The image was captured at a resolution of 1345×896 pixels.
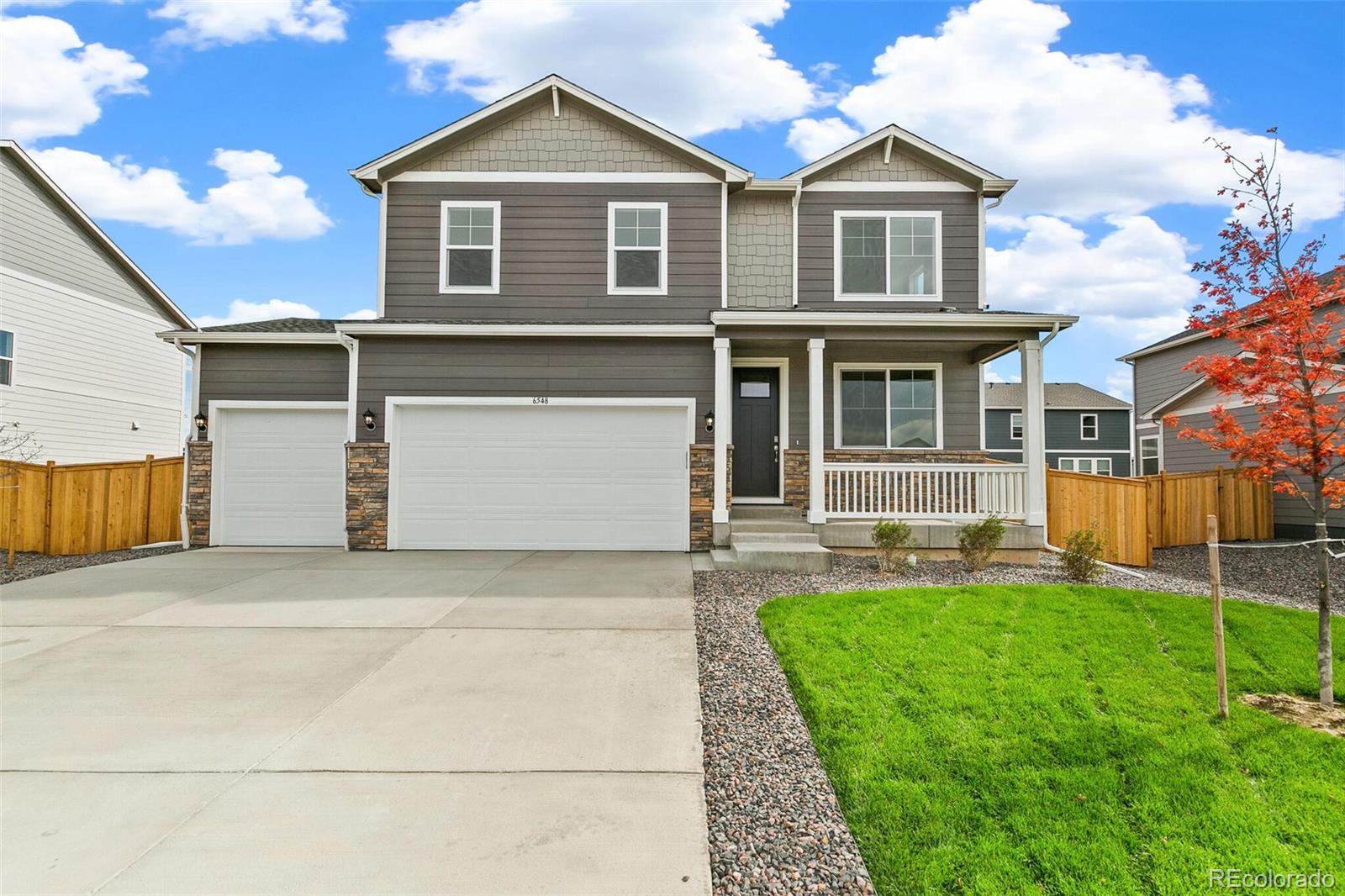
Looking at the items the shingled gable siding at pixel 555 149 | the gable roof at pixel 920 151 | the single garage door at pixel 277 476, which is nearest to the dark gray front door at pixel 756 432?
the gable roof at pixel 920 151

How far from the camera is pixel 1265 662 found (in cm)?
470

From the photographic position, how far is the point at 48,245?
46.0 ft

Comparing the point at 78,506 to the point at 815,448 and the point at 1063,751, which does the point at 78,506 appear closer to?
the point at 815,448

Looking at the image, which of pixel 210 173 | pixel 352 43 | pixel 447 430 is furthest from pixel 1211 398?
pixel 210 173

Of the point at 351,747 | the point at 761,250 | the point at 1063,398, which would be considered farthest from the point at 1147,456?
the point at 351,747

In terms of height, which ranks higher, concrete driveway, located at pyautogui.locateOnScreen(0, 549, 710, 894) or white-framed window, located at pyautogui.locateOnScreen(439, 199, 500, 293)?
white-framed window, located at pyautogui.locateOnScreen(439, 199, 500, 293)

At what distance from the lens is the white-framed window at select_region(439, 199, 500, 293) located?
1052cm

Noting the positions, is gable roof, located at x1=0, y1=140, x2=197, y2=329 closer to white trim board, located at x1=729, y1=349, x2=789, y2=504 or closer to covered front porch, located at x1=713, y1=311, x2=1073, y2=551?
covered front porch, located at x1=713, y1=311, x2=1073, y2=551

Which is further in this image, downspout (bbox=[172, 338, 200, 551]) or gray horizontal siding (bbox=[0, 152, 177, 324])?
gray horizontal siding (bbox=[0, 152, 177, 324])

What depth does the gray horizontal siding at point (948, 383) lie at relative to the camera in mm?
10953

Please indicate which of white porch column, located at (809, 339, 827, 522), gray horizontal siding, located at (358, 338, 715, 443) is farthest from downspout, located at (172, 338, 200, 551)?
white porch column, located at (809, 339, 827, 522)

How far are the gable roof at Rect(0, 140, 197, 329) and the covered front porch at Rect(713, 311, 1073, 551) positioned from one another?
1508 centimetres

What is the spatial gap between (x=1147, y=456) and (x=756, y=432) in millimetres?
15039

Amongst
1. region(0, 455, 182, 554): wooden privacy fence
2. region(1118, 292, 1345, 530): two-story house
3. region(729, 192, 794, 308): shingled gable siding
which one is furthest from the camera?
region(1118, 292, 1345, 530): two-story house
